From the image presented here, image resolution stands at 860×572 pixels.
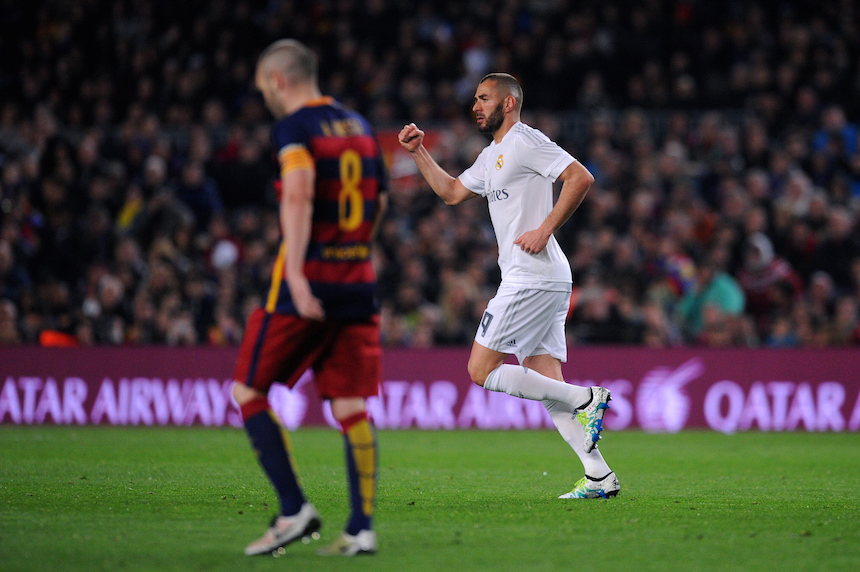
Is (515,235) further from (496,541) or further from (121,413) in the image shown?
(121,413)

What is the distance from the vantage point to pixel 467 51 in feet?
62.8

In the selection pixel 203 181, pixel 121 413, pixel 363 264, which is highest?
pixel 203 181

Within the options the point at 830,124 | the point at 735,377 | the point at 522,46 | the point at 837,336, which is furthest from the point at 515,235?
the point at 522,46

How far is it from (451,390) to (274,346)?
8.91m

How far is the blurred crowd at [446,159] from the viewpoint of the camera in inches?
575

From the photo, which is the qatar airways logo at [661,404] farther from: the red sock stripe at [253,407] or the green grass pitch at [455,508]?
the red sock stripe at [253,407]

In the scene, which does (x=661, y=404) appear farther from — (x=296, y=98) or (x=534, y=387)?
(x=296, y=98)

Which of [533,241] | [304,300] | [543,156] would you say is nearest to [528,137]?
[543,156]

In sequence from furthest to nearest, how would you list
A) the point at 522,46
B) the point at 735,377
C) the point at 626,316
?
the point at 522,46
the point at 626,316
the point at 735,377

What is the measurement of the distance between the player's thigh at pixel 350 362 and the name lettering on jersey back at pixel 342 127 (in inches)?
32.8

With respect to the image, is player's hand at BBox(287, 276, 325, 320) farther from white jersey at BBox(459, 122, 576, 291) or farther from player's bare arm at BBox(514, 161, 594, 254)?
white jersey at BBox(459, 122, 576, 291)

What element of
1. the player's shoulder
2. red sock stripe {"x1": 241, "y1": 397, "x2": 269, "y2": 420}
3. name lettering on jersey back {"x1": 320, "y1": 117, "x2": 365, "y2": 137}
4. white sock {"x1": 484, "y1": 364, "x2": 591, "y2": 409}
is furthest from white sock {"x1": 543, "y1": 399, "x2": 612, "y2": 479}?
name lettering on jersey back {"x1": 320, "y1": 117, "x2": 365, "y2": 137}

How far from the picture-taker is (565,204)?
21.1ft

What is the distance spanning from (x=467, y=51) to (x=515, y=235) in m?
12.9
